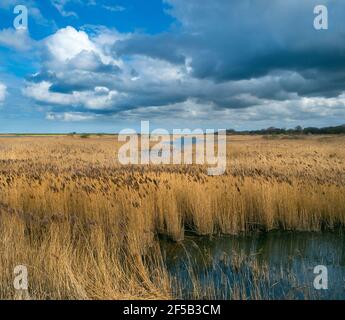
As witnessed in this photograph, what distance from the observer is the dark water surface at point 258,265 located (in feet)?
15.4

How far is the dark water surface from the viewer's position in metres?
4.70

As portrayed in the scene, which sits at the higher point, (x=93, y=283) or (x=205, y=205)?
(x=205, y=205)

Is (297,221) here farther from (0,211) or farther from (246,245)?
(0,211)

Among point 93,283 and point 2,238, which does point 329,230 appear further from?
point 2,238

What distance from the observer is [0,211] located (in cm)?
671

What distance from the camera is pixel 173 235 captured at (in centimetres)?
748

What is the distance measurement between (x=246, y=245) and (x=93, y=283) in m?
3.79

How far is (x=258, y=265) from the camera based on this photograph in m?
5.95

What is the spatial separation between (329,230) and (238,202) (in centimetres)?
221

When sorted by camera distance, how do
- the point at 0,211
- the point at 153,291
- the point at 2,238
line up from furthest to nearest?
the point at 0,211 < the point at 2,238 < the point at 153,291
